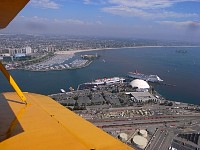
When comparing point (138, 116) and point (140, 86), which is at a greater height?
point (140, 86)

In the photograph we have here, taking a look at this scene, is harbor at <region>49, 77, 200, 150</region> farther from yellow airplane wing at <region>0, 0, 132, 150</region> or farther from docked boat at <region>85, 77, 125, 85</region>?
yellow airplane wing at <region>0, 0, 132, 150</region>

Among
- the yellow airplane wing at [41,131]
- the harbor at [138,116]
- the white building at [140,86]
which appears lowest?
the harbor at [138,116]

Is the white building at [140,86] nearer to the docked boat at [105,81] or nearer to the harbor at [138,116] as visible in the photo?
the harbor at [138,116]

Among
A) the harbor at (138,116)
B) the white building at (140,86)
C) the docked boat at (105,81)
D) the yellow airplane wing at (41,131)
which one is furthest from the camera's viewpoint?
the docked boat at (105,81)

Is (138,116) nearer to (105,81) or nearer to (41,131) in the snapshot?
(105,81)

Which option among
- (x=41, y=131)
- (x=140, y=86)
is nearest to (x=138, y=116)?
(x=140, y=86)

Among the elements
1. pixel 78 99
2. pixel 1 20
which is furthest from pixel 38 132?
pixel 78 99

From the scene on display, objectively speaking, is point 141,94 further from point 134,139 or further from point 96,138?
point 96,138

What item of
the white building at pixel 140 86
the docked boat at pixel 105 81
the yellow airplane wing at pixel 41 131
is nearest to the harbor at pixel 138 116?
the white building at pixel 140 86
